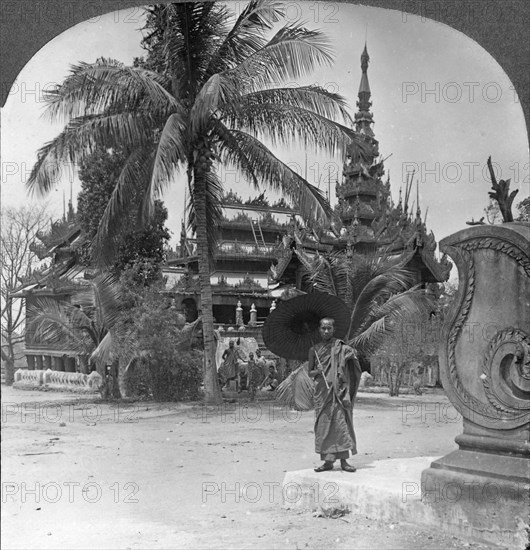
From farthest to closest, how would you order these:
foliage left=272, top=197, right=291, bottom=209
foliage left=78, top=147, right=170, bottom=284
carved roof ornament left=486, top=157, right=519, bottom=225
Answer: foliage left=272, top=197, right=291, bottom=209 → foliage left=78, top=147, right=170, bottom=284 → carved roof ornament left=486, top=157, right=519, bottom=225

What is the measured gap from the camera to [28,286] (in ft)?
15.3

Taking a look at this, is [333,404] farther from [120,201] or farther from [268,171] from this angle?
[120,201]

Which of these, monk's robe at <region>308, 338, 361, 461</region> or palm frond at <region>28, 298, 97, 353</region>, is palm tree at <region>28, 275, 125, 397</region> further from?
monk's robe at <region>308, 338, 361, 461</region>

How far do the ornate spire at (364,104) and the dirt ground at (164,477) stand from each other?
197 centimetres

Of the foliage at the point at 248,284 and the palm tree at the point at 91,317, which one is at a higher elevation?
the foliage at the point at 248,284

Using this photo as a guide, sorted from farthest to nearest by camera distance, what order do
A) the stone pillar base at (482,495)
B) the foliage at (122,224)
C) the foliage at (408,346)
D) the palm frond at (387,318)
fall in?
the foliage at (408,346), the palm frond at (387,318), the foliage at (122,224), the stone pillar base at (482,495)

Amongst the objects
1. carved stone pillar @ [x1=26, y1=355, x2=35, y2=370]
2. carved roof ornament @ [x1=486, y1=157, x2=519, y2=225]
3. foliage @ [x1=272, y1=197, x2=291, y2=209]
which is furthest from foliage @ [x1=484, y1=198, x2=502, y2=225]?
carved stone pillar @ [x1=26, y1=355, x2=35, y2=370]

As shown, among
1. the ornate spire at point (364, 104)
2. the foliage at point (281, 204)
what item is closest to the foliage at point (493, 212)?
the ornate spire at point (364, 104)

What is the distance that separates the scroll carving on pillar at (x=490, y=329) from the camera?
12.3 ft

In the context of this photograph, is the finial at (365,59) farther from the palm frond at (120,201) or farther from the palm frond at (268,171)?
the palm frond at (120,201)

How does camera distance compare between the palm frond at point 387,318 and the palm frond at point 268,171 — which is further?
the palm frond at point 387,318

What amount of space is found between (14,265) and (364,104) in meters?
2.46

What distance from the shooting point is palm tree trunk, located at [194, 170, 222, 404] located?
4.65m

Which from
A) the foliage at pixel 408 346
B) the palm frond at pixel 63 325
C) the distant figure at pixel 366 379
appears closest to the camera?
the palm frond at pixel 63 325
